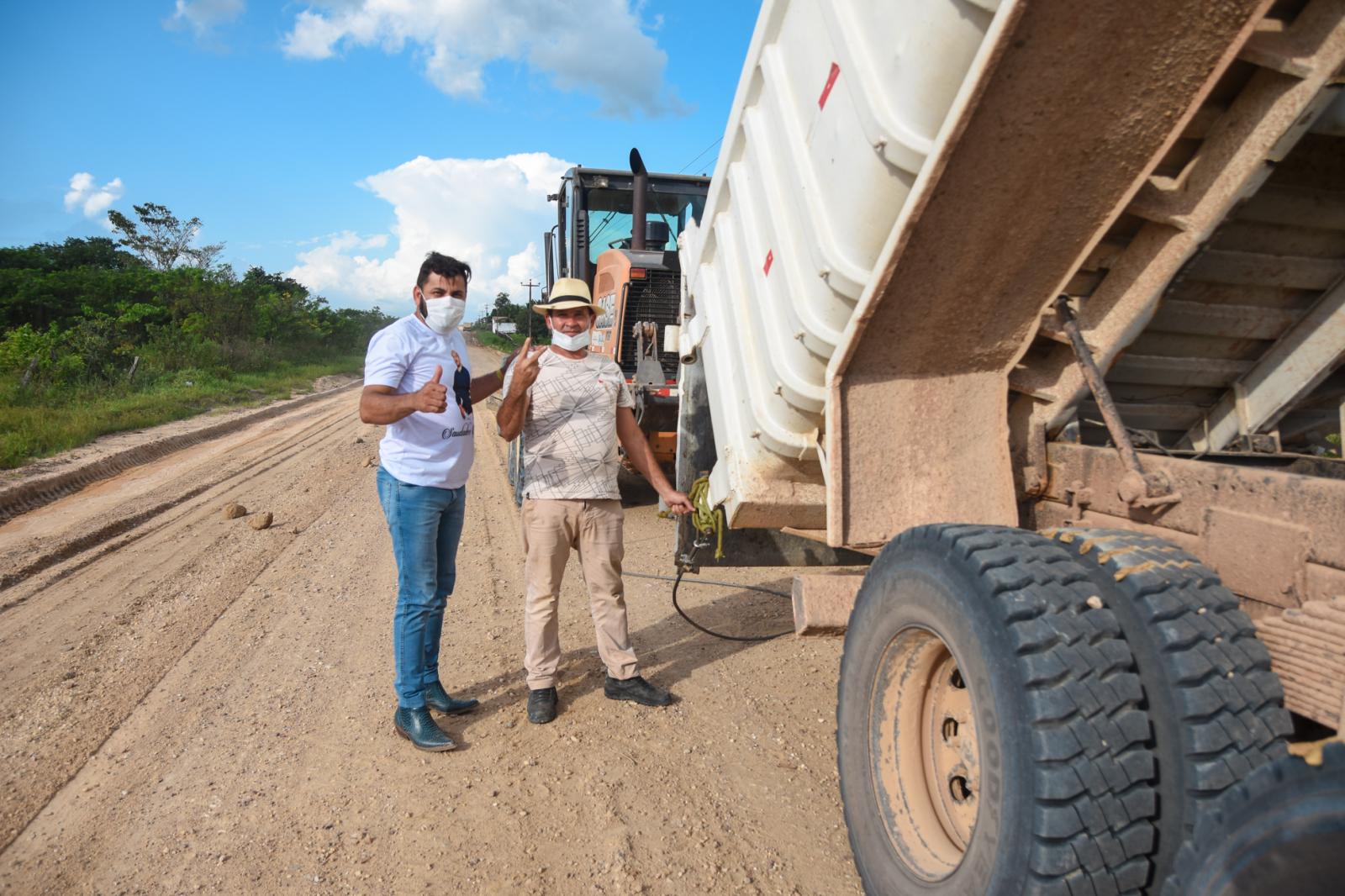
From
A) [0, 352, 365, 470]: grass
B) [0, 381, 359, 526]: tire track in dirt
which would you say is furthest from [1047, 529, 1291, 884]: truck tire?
[0, 352, 365, 470]: grass

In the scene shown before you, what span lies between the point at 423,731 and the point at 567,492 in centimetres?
115

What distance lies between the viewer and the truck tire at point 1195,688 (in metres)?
1.57

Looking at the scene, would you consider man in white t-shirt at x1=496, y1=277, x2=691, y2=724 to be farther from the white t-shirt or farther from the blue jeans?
the blue jeans

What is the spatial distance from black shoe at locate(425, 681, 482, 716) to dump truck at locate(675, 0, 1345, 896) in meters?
1.61

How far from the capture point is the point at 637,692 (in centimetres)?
380

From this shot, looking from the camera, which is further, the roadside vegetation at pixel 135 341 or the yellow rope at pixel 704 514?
the roadside vegetation at pixel 135 341

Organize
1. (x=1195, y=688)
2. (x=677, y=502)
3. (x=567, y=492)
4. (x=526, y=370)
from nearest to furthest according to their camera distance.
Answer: (x=1195, y=688), (x=526, y=370), (x=567, y=492), (x=677, y=502)

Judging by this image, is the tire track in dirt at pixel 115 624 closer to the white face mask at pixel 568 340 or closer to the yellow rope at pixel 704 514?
the white face mask at pixel 568 340

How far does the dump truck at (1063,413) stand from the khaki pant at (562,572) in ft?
2.46

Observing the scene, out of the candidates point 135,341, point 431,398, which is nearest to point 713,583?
point 431,398

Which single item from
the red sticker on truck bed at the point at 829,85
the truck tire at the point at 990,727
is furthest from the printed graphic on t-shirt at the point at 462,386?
the truck tire at the point at 990,727

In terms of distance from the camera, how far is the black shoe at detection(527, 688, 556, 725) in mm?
3660

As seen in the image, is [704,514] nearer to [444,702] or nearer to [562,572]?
[562,572]

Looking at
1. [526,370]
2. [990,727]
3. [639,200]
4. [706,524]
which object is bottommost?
[990,727]
